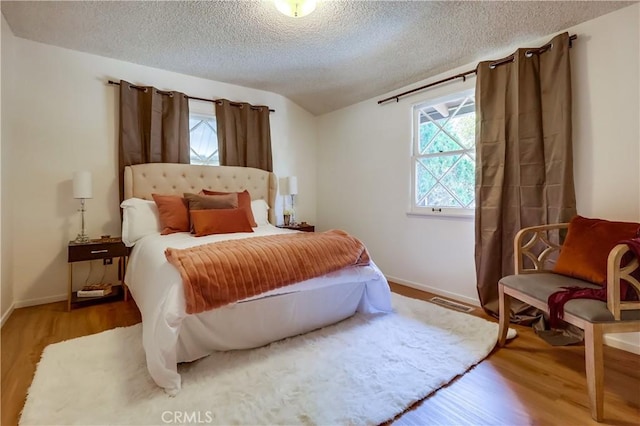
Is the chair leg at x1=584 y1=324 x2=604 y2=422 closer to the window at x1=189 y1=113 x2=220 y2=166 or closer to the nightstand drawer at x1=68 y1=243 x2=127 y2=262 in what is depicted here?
the nightstand drawer at x1=68 y1=243 x2=127 y2=262

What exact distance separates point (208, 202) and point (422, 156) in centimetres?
231

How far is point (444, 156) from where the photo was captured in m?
3.13

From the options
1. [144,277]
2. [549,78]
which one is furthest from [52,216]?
[549,78]

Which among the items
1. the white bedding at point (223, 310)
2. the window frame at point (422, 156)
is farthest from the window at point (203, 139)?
the window frame at point (422, 156)

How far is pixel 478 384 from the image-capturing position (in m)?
1.60

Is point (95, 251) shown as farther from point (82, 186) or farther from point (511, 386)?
point (511, 386)

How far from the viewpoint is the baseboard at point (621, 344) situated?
1934 mm

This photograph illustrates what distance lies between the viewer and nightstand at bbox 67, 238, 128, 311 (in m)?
2.61

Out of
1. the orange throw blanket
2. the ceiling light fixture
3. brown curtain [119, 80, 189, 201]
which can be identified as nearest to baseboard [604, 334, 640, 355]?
the orange throw blanket

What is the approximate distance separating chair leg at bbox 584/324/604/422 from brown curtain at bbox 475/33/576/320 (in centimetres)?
108

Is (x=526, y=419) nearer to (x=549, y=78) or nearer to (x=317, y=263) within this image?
(x=317, y=263)

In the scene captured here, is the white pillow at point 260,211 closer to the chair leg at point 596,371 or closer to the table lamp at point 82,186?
the table lamp at point 82,186

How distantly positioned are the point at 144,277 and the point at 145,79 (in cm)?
232

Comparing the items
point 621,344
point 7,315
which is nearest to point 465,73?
point 621,344
